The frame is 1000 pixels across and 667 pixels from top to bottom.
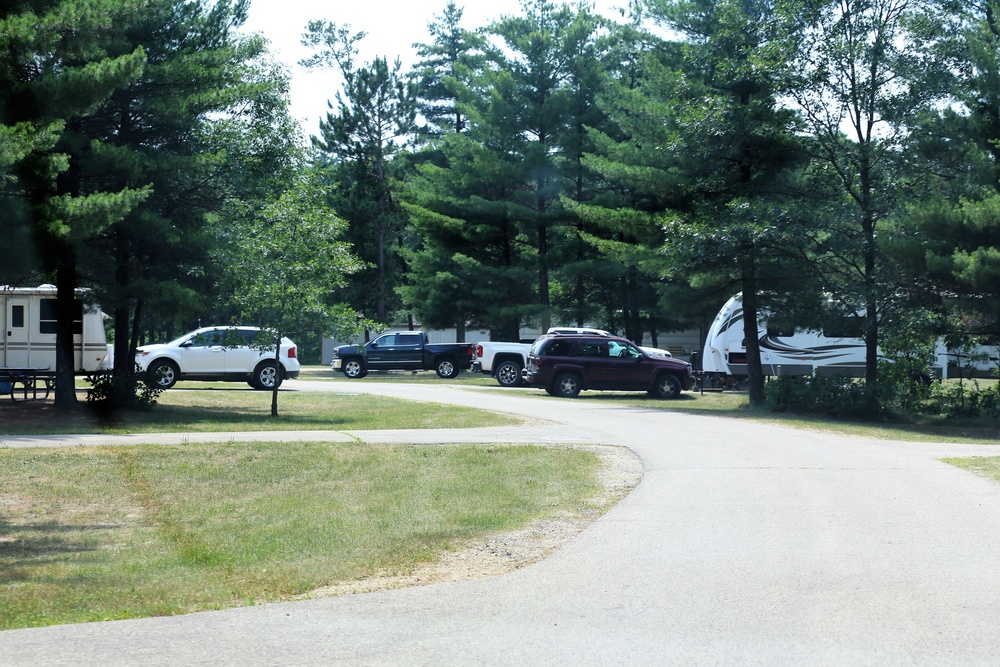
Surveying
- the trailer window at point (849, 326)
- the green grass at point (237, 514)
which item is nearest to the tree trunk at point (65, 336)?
the green grass at point (237, 514)

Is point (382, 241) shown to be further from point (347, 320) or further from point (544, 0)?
point (347, 320)

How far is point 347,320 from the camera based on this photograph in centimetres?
2184

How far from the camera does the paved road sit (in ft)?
18.0

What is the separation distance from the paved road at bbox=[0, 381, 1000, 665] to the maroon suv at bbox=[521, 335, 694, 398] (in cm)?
1786

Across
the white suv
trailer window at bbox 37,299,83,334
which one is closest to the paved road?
trailer window at bbox 37,299,83,334

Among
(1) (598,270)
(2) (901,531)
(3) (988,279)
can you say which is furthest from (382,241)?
(2) (901,531)

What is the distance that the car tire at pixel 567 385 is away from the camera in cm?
2909

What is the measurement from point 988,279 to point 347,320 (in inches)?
489

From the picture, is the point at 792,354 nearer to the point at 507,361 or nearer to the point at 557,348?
the point at 557,348

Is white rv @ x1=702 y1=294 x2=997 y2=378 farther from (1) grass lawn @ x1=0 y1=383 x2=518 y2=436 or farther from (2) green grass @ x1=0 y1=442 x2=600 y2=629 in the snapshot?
(2) green grass @ x1=0 y1=442 x2=600 y2=629

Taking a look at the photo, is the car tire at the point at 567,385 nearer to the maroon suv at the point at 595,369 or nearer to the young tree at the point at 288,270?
the maroon suv at the point at 595,369

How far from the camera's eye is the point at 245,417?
2142 cm

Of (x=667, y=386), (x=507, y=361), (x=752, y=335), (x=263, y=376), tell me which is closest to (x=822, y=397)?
(x=752, y=335)

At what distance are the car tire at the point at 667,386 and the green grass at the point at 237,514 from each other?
1454 cm
